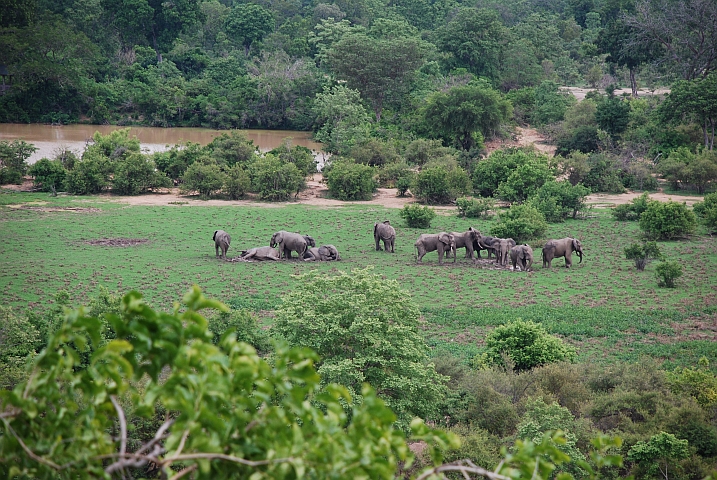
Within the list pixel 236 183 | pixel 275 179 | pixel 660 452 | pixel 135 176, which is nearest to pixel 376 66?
pixel 275 179

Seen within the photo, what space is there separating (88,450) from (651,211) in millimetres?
21672

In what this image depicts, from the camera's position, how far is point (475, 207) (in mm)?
25562

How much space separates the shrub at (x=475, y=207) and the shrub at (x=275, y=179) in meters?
6.22

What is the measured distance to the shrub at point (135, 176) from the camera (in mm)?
28578

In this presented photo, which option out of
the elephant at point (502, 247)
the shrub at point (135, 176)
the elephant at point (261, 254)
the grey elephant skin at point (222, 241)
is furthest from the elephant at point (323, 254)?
the shrub at point (135, 176)

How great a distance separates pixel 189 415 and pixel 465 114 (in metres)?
34.7

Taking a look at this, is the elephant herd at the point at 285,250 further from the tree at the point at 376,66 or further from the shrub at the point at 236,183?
the tree at the point at 376,66

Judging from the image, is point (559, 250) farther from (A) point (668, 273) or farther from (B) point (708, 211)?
(B) point (708, 211)

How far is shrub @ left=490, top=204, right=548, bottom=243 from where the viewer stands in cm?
2150

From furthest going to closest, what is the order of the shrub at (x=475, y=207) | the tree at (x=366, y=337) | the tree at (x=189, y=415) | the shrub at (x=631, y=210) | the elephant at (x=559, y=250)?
1. the shrub at (x=475, y=207)
2. the shrub at (x=631, y=210)
3. the elephant at (x=559, y=250)
4. the tree at (x=366, y=337)
5. the tree at (x=189, y=415)

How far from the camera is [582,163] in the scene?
30406mm

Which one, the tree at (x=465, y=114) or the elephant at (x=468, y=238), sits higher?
the tree at (x=465, y=114)

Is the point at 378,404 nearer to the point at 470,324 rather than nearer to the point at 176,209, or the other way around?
the point at 470,324

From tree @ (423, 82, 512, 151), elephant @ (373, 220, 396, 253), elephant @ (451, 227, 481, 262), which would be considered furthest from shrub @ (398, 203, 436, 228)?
tree @ (423, 82, 512, 151)
